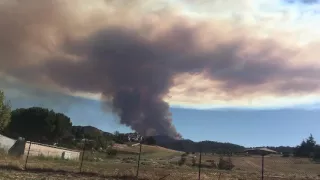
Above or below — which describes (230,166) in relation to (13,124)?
below

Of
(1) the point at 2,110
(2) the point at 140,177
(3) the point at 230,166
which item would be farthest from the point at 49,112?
(2) the point at 140,177

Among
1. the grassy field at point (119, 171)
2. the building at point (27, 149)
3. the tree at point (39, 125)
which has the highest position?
the tree at point (39, 125)

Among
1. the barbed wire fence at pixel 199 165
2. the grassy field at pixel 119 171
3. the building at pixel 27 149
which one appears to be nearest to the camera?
the grassy field at pixel 119 171

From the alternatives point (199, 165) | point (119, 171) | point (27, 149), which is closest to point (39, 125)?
point (27, 149)

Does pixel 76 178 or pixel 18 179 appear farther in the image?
pixel 76 178

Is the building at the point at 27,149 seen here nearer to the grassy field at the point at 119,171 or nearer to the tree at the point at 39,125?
the grassy field at the point at 119,171

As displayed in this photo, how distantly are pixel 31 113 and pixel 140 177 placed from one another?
132346 mm

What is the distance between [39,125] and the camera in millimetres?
151500

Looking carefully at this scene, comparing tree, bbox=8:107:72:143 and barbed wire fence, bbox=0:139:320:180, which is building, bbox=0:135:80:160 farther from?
tree, bbox=8:107:72:143

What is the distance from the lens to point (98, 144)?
13312 cm

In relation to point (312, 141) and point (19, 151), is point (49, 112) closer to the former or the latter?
point (19, 151)

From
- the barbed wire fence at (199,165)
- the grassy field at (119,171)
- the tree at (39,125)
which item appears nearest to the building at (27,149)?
the barbed wire fence at (199,165)

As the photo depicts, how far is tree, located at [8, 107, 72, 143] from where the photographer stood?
5940 inches

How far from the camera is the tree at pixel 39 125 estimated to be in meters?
151
